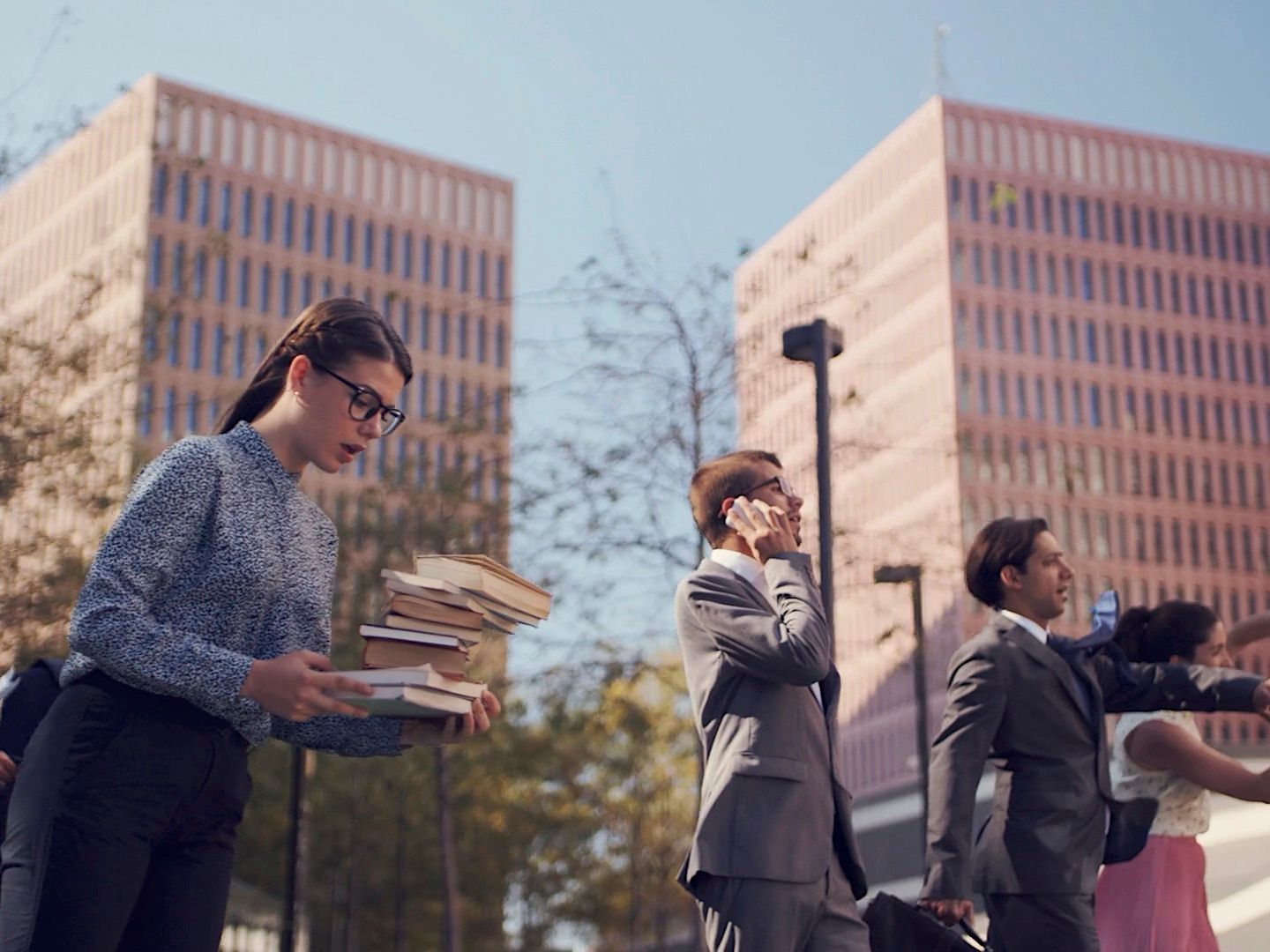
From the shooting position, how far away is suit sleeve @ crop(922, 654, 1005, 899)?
241 inches

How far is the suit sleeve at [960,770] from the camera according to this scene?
6.11 m

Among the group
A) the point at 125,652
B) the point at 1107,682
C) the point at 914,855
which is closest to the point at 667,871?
the point at 914,855

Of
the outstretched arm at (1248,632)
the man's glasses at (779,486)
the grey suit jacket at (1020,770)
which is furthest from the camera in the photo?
the outstretched arm at (1248,632)

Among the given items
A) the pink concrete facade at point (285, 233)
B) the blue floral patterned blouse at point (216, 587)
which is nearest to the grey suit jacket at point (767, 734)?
the blue floral patterned blouse at point (216, 587)

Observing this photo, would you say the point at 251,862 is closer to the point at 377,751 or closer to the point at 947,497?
the point at 377,751

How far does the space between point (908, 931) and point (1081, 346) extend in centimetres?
10428

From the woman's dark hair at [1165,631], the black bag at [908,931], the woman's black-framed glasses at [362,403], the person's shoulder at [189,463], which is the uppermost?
the woman's dark hair at [1165,631]

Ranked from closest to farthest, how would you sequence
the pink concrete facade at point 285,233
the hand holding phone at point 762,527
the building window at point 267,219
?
1. the hand holding phone at point 762,527
2. the pink concrete facade at point 285,233
3. the building window at point 267,219

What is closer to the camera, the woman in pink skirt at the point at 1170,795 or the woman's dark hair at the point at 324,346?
the woman's dark hair at the point at 324,346

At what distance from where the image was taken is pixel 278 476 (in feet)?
13.8

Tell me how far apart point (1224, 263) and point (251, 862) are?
268 ft

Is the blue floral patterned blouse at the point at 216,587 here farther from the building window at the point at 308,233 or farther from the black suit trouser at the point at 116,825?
the building window at the point at 308,233

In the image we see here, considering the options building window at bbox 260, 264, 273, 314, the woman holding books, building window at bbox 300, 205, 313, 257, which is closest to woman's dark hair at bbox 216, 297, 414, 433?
the woman holding books

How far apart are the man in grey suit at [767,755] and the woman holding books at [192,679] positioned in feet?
4.19
